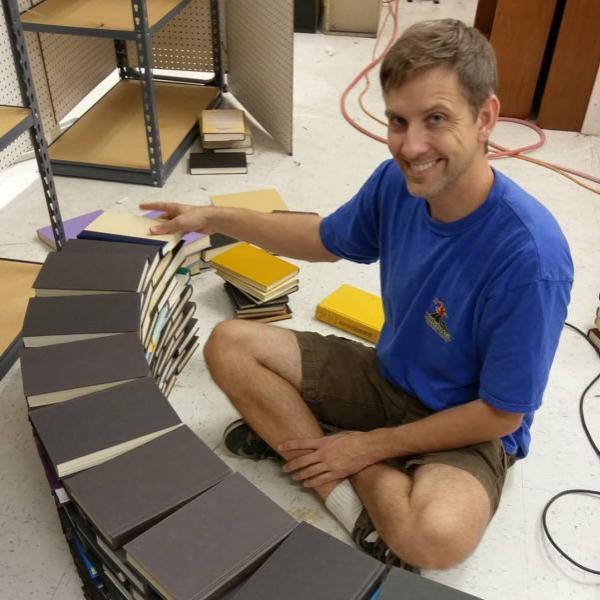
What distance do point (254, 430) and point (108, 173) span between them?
167cm

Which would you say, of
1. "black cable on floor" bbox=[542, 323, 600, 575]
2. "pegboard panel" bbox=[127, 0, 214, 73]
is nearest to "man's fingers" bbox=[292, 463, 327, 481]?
"black cable on floor" bbox=[542, 323, 600, 575]

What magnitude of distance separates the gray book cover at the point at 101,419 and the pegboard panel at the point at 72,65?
2199 millimetres

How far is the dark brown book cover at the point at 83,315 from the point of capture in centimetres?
144

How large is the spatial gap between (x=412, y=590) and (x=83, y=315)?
879mm

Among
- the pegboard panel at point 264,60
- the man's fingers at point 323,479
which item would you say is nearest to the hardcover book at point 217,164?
the pegboard panel at point 264,60

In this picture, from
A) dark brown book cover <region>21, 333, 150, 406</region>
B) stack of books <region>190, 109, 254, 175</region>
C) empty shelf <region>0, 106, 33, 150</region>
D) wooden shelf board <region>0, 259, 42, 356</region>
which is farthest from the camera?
stack of books <region>190, 109, 254, 175</region>

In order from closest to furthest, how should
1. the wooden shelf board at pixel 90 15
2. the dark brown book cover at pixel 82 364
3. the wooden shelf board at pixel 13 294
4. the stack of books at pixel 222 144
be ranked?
the dark brown book cover at pixel 82 364, the wooden shelf board at pixel 13 294, the wooden shelf board at pixel 90 15, the stack of books at pixel 222 144

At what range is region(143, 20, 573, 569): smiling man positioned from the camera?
1.22m

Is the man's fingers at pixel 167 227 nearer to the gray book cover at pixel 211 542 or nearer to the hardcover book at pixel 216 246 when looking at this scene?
the hardcover book at pixel 216 246

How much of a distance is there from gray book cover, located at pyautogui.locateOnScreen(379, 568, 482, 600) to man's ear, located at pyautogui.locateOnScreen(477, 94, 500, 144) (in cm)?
75

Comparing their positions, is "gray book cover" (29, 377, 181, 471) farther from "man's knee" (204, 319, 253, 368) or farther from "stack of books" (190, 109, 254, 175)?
"stack of books" (190, 109, 254, 175)

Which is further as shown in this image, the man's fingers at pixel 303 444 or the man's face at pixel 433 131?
the man's fingers at pixel 303 444

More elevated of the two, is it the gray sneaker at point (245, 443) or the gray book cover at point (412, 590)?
the gray book cover at point (412, 590)

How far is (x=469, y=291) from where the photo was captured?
1.31 m
